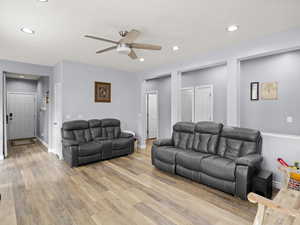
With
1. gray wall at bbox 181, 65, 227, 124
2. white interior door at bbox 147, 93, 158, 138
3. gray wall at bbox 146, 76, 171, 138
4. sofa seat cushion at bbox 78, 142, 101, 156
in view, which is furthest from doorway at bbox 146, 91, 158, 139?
sofa seat cushion at bbox 78, 142, 101, 156

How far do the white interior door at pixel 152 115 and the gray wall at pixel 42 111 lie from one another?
3.84 meters

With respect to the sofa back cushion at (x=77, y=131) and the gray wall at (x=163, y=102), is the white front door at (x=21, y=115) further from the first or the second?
the gray wall at (x=163, y=102)

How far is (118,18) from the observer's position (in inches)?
96.3

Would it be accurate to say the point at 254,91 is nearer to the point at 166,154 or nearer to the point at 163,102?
the point at 166,154

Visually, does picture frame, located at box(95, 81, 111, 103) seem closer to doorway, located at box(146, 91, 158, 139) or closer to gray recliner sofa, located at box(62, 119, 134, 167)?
gray recliner sofa, located at box(62, 119, 134, 167)

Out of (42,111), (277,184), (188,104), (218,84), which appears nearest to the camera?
(277,184)

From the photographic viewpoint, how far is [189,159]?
3244mm

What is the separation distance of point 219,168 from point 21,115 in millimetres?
7867

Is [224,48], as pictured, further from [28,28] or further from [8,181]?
[8,181]

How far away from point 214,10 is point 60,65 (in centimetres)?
421

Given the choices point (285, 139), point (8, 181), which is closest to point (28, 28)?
point (8, 181)

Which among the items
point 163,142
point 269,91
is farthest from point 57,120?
point 269,91

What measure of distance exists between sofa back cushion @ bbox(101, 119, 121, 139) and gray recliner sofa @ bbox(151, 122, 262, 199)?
175 cm

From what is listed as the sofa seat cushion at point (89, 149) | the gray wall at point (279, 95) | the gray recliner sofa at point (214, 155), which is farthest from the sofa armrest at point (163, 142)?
the gray wall at point (279, 95)
